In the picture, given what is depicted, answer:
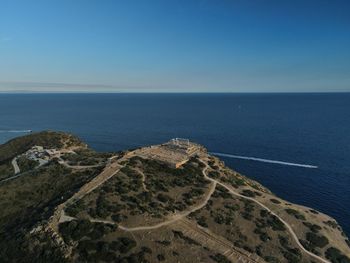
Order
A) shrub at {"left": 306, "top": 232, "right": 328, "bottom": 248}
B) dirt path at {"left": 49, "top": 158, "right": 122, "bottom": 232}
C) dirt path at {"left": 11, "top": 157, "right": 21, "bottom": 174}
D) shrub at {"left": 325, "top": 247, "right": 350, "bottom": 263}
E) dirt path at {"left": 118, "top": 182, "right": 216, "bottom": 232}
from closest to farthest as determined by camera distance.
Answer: shrub at {"left": 325, "top": 247, "right": 350, "bottom": 263}
dirt path at {"left": 118, "top": 182, "right": 216, "bottom": 232}
dirt path at {"left": 49, "top": 158, "right": 122, "bottom": 232}
shrub at {"left": 306, "top": 232, "right": 328, "bottom": 248}
dirt path at {"left": 11, "top": 157, "right": 21, "bottom": 174}

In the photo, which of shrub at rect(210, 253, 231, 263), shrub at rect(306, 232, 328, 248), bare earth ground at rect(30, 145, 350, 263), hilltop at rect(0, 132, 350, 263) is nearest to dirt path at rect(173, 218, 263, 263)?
bare earth ground at rect(30, 145, 350, 263)

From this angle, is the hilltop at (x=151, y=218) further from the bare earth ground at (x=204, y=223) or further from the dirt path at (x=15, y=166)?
the dirt path at (x=15, y=166)

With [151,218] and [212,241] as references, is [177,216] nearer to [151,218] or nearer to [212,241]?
[151,218]

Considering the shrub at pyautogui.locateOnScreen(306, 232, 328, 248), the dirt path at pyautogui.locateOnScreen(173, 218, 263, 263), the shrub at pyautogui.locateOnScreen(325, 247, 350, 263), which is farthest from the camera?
the shrub at pyautogui.locateOnScreen(306, 232, 328, 248)

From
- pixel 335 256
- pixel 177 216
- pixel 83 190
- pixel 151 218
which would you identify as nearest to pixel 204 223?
pixel 177 216

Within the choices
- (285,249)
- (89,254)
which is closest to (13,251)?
(89,254)

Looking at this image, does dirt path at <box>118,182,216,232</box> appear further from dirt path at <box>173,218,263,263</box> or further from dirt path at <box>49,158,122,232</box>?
dirt path at <box>49,158,122,232</box>

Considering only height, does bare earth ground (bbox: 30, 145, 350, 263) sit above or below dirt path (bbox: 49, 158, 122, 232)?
below

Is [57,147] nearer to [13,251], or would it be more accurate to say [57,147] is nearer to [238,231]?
[13,251]
